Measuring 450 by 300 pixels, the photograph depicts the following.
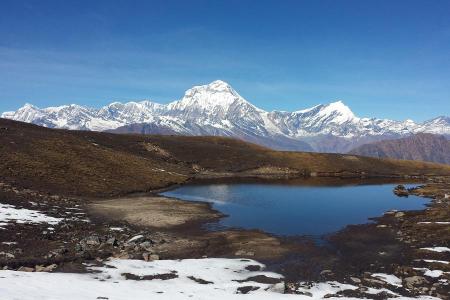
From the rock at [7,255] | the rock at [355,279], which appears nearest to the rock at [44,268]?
the rock at [7,255]

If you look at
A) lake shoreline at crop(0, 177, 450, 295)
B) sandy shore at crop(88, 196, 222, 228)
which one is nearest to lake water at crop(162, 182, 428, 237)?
sandy shore at crop(88, 196, 222, 228)

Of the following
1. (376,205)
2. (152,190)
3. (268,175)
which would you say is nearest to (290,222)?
(376,205)

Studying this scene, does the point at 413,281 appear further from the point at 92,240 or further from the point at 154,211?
the point at 154,211

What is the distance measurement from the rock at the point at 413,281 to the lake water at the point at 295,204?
19.0 meters

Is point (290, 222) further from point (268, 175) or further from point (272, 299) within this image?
point (268, 175)

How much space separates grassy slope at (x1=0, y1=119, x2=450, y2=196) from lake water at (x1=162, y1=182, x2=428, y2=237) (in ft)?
44.0

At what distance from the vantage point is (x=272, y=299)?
30734mm

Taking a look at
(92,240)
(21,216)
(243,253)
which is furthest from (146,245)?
(21,216)

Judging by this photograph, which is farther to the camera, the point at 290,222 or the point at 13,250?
the point at 290,222

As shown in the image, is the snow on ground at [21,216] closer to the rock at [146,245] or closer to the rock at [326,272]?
the rock at [146,245]

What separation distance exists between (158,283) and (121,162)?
80314 mm

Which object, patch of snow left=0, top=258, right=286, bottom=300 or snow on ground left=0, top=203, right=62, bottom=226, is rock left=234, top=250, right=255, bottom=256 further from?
snow on ground left=0, top=203, right=62, bottom=226

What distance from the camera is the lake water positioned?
60.8m

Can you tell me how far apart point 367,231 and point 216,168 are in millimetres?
95281
